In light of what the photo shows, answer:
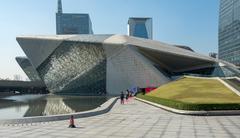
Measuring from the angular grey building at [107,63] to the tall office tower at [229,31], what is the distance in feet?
219

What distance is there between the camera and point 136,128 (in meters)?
17.4

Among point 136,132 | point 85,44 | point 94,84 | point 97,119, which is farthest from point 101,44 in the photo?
point 136,132

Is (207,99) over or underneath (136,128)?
over

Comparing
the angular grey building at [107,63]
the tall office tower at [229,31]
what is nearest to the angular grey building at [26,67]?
the angular grey building at [107,63]

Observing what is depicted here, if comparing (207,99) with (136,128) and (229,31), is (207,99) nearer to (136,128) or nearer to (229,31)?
(136,128)

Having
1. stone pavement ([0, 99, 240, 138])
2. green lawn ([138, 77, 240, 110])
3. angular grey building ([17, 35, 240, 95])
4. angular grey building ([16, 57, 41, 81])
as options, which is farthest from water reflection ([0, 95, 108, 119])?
angular grey building ([16, 57, 41, 81])

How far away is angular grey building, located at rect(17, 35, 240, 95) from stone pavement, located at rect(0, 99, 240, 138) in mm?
36225

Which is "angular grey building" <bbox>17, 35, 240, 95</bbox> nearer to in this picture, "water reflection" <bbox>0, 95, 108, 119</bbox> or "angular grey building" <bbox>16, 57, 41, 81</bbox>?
"water reflection" <bbox>0, 95, 108, 119</bbox>

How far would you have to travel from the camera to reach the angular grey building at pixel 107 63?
61656 millimetres

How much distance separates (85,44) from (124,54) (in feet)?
30.2

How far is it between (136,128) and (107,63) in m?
47.7

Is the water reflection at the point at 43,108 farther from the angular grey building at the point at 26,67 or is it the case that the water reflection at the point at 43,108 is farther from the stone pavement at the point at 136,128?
the angular grey building at the point at 26,67

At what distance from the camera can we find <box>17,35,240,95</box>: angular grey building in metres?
61.7

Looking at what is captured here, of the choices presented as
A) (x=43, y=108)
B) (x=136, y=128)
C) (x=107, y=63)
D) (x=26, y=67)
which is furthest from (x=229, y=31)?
(x=136, y=128)
